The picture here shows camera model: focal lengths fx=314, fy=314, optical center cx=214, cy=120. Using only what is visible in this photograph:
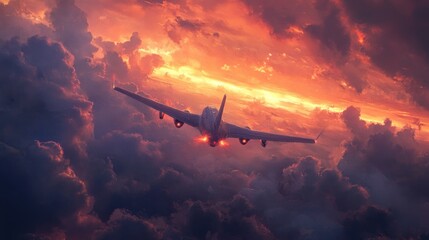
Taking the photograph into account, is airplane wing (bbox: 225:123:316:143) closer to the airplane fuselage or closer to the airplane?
the airplane

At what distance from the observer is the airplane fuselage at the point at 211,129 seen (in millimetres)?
71037

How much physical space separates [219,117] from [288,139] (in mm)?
24843

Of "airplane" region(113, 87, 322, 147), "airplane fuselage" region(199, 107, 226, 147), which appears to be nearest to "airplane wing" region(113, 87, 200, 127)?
"airplane" region(113, 87, 322, 147)

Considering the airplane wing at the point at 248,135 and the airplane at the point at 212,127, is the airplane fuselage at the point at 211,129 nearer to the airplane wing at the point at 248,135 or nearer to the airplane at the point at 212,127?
the airplane at the point at 212,127

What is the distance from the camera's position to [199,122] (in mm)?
79500

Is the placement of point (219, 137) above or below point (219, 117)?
below

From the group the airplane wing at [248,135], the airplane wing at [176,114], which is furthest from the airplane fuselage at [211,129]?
the airplane wing at [248,135]

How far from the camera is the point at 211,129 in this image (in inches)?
2827

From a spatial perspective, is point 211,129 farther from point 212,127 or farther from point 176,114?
point 176,114

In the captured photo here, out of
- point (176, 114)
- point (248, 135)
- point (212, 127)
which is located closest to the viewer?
point (212, 127)

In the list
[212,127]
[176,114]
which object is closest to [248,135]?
[212,127]

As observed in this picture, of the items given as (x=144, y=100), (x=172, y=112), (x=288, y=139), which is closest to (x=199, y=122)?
(x=172, y=112)

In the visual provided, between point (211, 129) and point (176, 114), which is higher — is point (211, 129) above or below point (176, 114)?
below

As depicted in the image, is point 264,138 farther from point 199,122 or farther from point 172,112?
point 172,112
